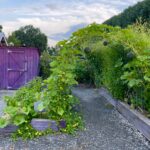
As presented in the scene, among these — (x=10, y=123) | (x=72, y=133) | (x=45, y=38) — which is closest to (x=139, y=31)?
(x=72, y=133)

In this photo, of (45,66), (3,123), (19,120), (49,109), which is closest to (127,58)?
(49,109)

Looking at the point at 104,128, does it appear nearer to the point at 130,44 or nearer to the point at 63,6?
the point at 130,44

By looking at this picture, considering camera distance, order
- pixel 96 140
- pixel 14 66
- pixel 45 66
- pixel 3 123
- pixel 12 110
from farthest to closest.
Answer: pixel 45 66 < pixel 14 66 < pixel 12 110 < pixel 3 123 < pixel 96 140

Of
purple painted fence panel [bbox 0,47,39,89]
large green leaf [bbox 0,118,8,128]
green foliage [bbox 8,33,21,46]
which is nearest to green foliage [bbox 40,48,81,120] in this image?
large green leaf [bbox 0,118,8,128]

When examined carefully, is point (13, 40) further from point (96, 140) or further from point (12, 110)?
point (96, 140)

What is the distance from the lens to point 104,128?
178 inches

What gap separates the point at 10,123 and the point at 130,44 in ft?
7.84

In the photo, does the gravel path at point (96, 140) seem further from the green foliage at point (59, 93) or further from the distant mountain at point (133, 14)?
the distant mountain at point (133, 14)

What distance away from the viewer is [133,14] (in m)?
9.94

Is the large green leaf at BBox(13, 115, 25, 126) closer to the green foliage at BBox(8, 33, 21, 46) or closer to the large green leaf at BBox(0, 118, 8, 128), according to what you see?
the large green leaf at BBox(0, 118, 8, 128)

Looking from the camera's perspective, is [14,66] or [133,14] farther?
[14,66]

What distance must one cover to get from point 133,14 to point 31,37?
17.7m

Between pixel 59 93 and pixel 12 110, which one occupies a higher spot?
pixel 59 93

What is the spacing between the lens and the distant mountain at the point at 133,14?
30.8 ft
